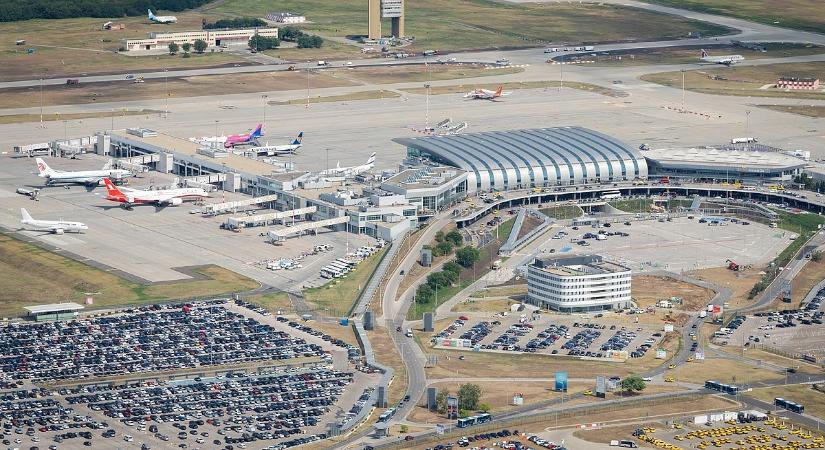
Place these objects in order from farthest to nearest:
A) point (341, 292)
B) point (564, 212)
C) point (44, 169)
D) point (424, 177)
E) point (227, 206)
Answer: point (44, 169) < point (564, 212) < point (424, 177) < point (227, 206) < point (341, 292)

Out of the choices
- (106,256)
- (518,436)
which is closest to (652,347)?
(518,436)

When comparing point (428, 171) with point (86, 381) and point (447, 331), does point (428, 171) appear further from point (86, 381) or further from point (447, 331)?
point (86, 381)

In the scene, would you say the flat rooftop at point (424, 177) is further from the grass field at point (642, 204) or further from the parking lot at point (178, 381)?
the parking lot at point (178, 381)

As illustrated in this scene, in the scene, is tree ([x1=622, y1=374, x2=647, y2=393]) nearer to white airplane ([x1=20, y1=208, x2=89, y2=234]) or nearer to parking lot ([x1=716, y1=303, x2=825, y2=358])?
parking lot ([x1=716, y1=303, x2=825, y2=358])

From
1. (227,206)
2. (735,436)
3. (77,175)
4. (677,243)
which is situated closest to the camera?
(735,436)

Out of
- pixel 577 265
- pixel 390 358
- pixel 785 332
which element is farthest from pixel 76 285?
pixel 785 332

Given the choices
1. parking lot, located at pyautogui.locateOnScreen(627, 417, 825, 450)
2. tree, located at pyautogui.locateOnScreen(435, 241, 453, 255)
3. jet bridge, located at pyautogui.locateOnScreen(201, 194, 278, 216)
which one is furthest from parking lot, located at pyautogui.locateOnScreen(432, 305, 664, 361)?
jet bridge, located at pyautogui.locateOnScreen(201, 194, 278, 216)

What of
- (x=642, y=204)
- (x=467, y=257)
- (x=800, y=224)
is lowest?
(x=800, y=224)

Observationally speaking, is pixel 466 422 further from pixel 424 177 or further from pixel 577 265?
pixel 424 177
